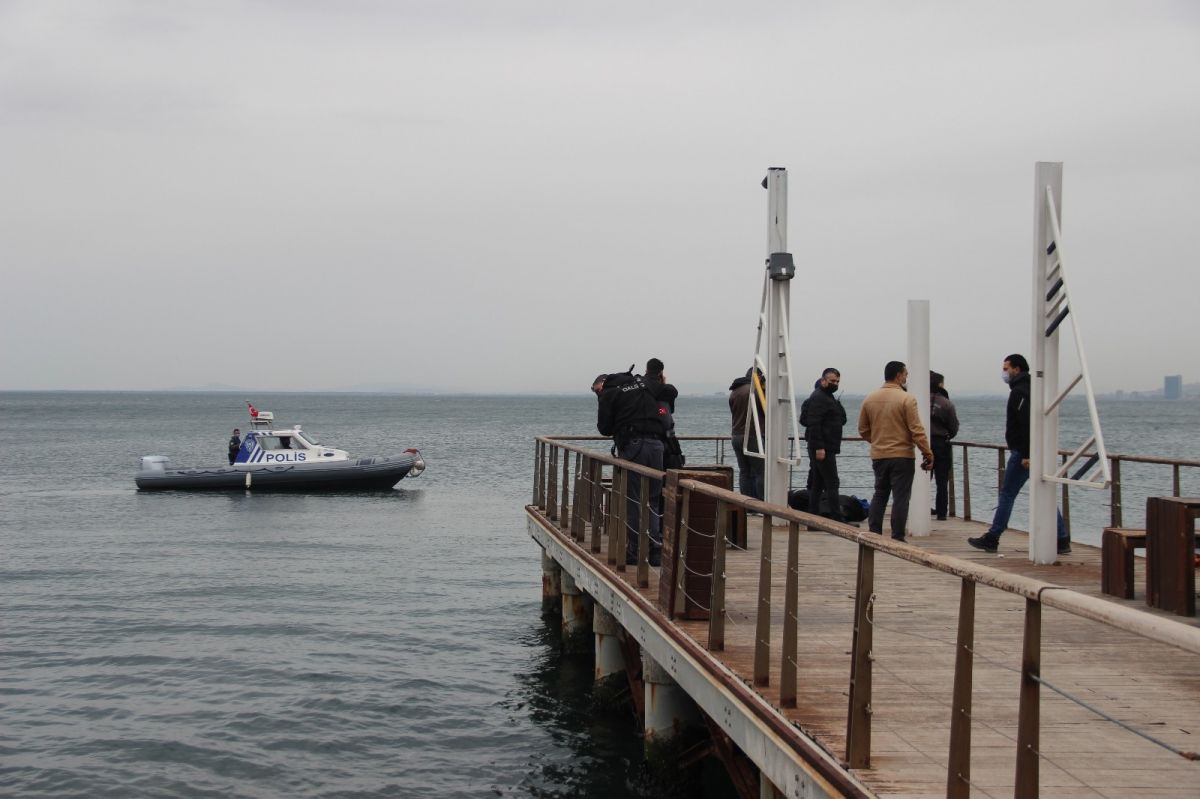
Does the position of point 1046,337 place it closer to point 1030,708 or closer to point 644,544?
point 644,544

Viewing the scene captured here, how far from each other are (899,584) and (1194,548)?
182 cm

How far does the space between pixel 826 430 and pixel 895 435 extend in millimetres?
1520

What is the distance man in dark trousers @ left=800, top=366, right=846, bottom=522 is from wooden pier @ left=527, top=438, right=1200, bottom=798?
2.37 metres

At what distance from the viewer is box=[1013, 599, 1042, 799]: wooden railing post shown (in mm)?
3305

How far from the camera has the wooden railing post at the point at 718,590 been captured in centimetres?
638

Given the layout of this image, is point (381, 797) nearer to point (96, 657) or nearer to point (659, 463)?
point (659, 463)

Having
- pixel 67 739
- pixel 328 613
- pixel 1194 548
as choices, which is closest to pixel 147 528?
pixel 328 613

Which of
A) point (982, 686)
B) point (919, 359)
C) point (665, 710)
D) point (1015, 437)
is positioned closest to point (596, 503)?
point (665, 710)

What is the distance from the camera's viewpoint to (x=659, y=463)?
9883 mm

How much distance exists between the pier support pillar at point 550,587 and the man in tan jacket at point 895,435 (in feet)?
16.7

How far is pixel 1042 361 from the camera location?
357 inches

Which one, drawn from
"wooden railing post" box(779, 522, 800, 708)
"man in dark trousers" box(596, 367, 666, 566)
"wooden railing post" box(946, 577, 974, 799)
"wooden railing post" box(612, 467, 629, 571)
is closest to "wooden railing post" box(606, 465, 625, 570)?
"wooden railing post" box(612, 467, 629, 571)

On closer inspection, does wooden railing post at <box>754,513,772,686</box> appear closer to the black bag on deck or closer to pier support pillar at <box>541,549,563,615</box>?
the black bag on deck

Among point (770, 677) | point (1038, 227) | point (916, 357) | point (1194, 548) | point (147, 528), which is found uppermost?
point (1038, 227)
